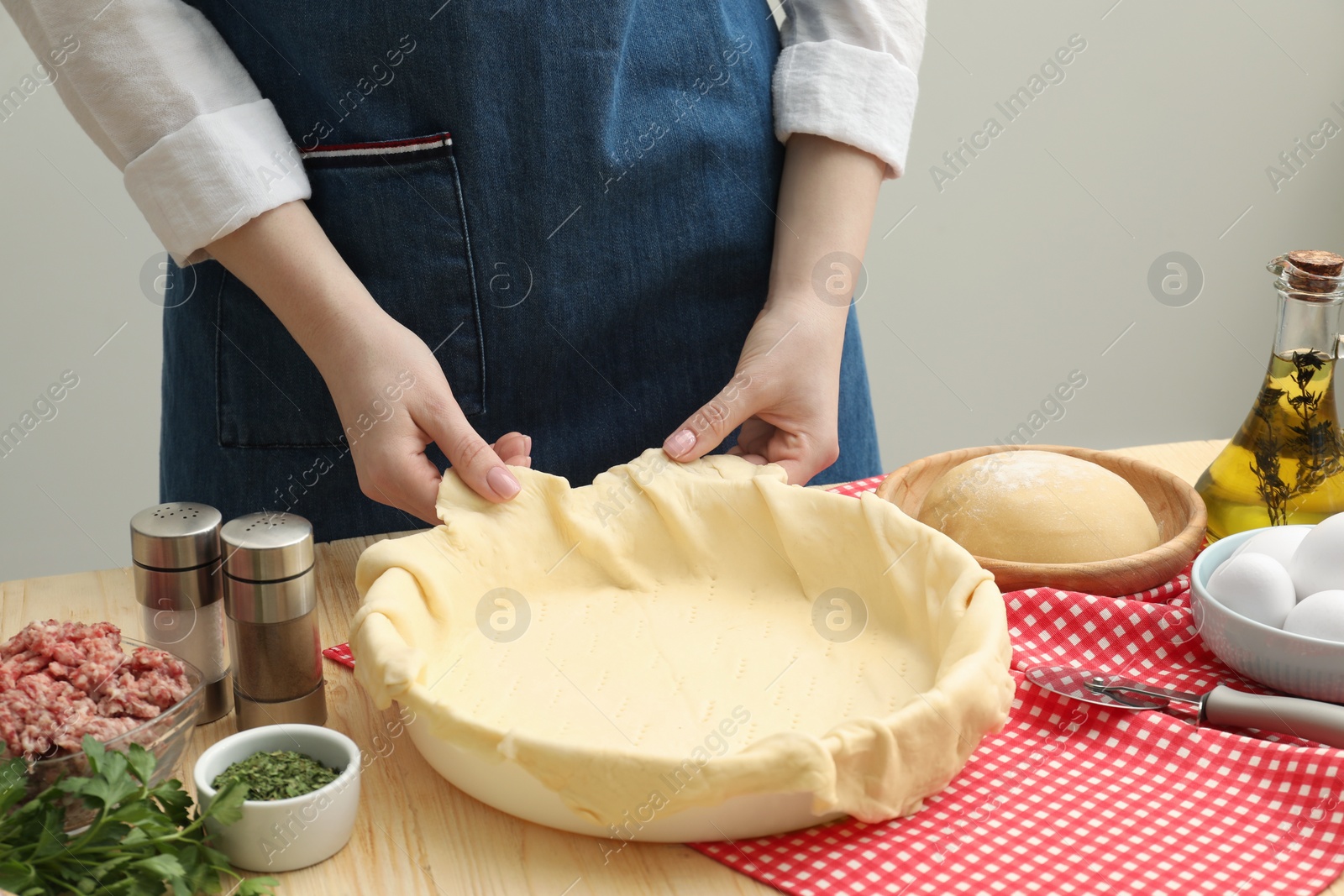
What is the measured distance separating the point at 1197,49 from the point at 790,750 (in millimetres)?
2706

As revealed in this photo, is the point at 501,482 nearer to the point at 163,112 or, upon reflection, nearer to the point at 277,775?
the point at 277,775

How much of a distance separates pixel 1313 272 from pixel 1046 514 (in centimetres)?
33

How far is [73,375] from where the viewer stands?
7.84 ft

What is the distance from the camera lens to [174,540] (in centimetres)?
90

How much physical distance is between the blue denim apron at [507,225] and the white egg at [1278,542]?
632 mm

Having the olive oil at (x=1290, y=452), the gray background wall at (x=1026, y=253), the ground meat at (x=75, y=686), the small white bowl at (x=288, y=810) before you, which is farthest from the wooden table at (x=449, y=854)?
the gray background wall at (x=1026, y=253)

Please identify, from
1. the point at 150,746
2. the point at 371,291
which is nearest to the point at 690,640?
the point at 150,746

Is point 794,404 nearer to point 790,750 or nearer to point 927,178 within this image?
point 790,750

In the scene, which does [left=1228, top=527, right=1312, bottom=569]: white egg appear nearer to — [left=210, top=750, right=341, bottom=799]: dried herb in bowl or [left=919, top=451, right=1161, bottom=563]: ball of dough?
[left=919, top=451, right=1161, bottom=563]: ball of dough

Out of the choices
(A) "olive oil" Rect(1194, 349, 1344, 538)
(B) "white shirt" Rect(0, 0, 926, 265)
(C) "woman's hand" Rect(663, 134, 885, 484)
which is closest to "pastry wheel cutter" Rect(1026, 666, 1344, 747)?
(A) "olive oil" Rect(1194, 349, 1344, 538)

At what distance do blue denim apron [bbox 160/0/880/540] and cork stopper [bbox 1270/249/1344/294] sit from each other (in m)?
0.58

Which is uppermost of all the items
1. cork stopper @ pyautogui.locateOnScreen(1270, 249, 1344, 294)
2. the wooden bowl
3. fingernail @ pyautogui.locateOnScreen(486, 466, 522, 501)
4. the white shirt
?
the white shirt

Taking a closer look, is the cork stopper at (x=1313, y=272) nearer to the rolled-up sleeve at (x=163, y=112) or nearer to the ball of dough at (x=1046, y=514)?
the ball of dough at (x=1046, y=514)

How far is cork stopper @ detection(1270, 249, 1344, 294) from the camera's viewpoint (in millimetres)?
1034
